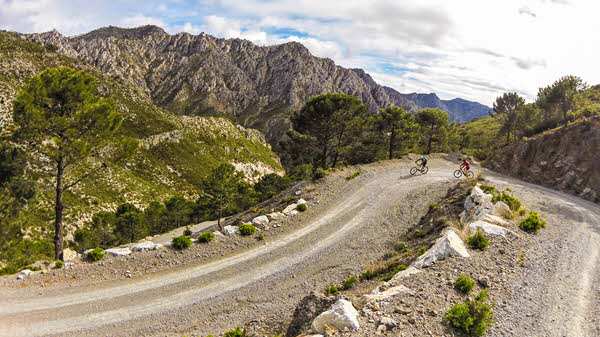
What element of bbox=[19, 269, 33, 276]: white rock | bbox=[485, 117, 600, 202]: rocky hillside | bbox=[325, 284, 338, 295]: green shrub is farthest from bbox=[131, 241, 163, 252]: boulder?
bbox=[485, 117, 600, 202]: rocky hillside

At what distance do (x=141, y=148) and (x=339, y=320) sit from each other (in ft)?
458

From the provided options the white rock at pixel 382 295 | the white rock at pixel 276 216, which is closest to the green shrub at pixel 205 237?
the white rock at pixel 276 216

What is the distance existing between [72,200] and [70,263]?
6740cm

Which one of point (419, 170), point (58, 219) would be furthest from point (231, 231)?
point (419, 170)

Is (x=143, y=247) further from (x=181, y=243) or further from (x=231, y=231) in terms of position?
(x=231, y=231)

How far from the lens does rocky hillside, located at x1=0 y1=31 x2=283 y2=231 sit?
73.2 meters

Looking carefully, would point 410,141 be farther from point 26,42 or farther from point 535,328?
point 26,42

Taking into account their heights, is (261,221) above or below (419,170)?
below

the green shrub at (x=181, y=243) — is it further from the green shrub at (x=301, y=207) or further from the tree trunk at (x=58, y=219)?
the green shrub at (x=301, y=207)

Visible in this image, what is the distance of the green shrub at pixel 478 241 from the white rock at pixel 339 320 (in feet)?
27.4

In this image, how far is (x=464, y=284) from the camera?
10.5m

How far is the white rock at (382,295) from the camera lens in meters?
9.96

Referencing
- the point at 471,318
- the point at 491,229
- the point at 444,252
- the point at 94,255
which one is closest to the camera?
the point at 471,318

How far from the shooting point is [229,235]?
21000mm
